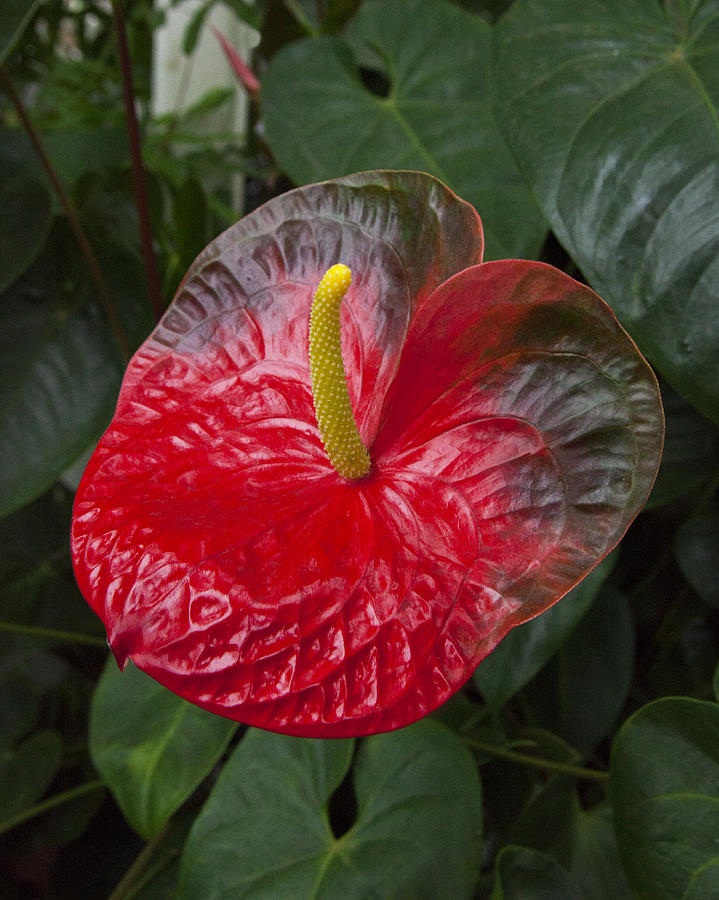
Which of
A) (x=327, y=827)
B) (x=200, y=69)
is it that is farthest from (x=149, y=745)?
(x=200, y=69)

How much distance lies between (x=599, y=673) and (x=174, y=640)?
0.55 meters

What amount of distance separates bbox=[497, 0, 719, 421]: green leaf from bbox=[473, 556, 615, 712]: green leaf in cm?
20

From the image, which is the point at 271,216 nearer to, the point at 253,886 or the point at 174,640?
the point at 174,640

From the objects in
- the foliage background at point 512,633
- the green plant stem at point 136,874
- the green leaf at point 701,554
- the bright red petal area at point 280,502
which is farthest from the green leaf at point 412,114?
the green plant stem at point 136,874

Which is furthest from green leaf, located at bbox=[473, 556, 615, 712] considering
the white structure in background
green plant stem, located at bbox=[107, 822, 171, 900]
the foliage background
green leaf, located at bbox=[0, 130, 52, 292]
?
the white structure in background

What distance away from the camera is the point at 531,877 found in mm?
509

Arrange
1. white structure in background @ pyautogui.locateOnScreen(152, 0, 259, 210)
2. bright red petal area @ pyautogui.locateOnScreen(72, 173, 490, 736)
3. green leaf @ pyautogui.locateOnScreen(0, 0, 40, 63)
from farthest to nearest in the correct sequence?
white structure in background @ pyautogui.locateOnScreen(152, 0, 259, 210) → green leaf @ pyautogui.locateOnScreen(0, 0, 40, 63) → bright red petal area @ pyautogui.locateOnScreen(72, 173, 490, 736)

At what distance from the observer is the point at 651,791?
0.43m

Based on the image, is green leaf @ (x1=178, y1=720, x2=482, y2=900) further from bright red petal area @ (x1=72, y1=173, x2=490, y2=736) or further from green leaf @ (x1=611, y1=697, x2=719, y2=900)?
bright red petal area @ (x1=72, y1=173, x2=490, y2=736)

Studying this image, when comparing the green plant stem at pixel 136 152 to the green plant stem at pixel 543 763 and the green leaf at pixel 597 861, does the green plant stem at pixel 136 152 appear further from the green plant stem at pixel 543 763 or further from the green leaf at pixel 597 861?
the green leaf at pixel 597 861

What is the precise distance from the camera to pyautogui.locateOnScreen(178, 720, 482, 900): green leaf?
0.51 meters

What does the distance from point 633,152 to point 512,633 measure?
1.19ft

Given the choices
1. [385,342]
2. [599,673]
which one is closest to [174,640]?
[385,342]

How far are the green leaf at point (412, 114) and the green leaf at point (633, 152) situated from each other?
119mm
